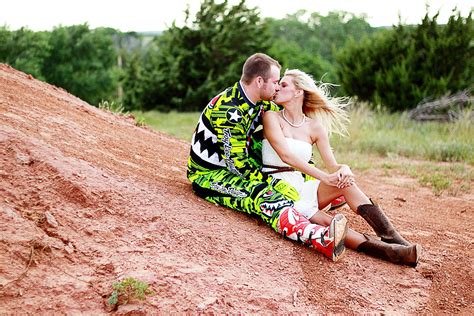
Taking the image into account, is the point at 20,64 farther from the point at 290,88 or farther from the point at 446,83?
the point at 290,88

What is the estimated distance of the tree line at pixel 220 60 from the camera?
13566 millimetres

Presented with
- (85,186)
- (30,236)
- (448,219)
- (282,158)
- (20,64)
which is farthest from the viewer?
(20,64)

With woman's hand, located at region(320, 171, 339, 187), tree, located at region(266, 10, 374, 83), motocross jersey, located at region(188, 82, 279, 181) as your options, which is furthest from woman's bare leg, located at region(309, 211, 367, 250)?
tree, located at region(266, 10, 374, 83)

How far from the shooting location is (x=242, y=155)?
158 inches

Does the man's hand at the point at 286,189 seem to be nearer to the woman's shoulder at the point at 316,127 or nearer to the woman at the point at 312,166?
the woman at the point at 312,166

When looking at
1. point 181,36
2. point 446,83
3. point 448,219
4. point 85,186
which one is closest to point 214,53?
point 181,36

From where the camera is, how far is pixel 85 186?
3.50 metres

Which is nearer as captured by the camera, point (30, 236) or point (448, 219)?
point (30, 236)

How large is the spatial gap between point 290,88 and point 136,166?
1296 mm

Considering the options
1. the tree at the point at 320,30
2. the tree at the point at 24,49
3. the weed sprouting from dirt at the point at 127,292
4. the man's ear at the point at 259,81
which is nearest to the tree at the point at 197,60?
the tree at the point at 24,49

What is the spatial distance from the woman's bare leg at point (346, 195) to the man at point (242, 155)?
0.65ft

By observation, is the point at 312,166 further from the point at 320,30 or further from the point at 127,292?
the point at 320,30

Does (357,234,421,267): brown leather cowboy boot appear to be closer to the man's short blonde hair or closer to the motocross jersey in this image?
the motocross jersey

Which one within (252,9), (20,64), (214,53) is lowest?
(20,64)
